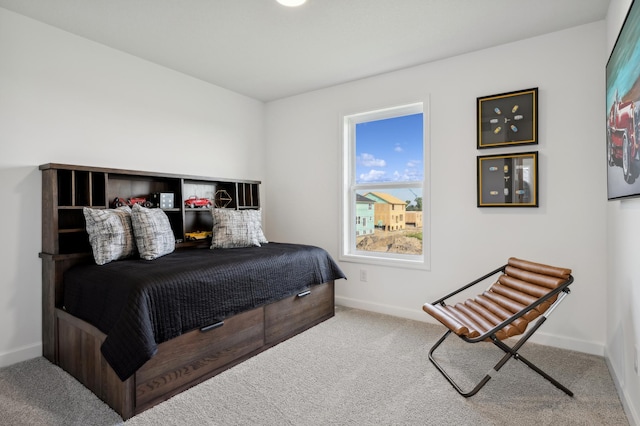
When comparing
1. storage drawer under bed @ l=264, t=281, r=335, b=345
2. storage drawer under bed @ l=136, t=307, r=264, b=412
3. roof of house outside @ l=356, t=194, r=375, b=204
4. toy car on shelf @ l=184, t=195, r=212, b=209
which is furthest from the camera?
roof of house outside @ l=356, t=194, r=375, b=204

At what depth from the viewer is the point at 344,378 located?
226 centimetres

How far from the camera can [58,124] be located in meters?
2.72

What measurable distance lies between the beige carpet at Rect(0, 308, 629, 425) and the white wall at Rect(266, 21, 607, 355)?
25.7 inches

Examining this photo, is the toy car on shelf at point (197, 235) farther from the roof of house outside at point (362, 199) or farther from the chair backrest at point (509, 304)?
the chair backrest at point (509, 304)

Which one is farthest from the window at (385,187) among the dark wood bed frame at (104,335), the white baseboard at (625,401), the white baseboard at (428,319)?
the white baseboard at (625,401)

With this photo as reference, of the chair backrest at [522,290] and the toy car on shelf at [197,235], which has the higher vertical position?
the toy car on shelf at [197,235]

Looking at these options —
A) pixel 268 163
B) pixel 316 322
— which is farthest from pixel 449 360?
pixel 268 163

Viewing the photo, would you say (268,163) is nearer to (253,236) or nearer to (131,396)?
(253,236)

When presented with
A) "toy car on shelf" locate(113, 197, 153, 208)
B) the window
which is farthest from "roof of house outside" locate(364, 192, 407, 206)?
"toy car on shelf" locate(113, 197, 153, 208)

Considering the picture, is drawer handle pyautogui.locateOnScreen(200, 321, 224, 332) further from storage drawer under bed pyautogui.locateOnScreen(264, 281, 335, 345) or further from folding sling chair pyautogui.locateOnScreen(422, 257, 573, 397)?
folding sling chair pyautogui.locateOnScreen(422, 257, 573, 397)

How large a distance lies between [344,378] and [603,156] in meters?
2.46

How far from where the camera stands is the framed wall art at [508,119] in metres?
2.80

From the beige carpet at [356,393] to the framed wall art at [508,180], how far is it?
1180mm

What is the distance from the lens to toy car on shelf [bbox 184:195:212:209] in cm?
355
